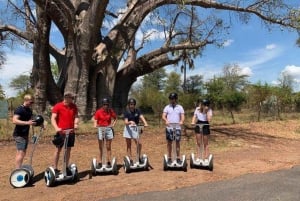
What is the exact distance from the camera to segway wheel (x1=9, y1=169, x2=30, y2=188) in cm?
868

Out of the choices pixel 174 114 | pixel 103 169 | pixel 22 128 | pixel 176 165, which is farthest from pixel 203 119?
pixel 22 128

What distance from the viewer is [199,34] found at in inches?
945

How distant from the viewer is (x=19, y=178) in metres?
8.73

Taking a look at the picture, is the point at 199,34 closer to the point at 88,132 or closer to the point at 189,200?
the point at 88,132

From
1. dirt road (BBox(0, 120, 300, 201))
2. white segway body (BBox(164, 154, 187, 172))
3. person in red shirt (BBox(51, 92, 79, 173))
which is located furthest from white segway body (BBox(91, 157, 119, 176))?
white segway body (BBox(164, 154, 187, 172))

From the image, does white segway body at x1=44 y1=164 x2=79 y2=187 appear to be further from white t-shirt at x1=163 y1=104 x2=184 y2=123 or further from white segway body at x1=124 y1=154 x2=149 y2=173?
white t-shirt at x1=163 y1=104 x2=184 y2=123

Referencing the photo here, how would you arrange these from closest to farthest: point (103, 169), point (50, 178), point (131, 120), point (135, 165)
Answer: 1. point (50, 178)
2. point (103, 169)
3. point (135, 165)
4. point (131, 120)

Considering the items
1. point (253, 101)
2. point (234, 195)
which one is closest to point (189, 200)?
point (234, 195)

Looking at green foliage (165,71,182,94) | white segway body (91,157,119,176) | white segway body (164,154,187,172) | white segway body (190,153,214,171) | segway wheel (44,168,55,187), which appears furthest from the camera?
green foliage (165,71,182,94)

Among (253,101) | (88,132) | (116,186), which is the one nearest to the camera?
(116,186)

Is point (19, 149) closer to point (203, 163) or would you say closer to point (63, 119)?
point (63, 119)

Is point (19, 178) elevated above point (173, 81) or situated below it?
below

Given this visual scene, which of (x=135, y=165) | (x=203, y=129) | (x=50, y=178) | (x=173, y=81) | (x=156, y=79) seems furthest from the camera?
(x=156, y=79)

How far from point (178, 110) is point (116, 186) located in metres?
2.74
